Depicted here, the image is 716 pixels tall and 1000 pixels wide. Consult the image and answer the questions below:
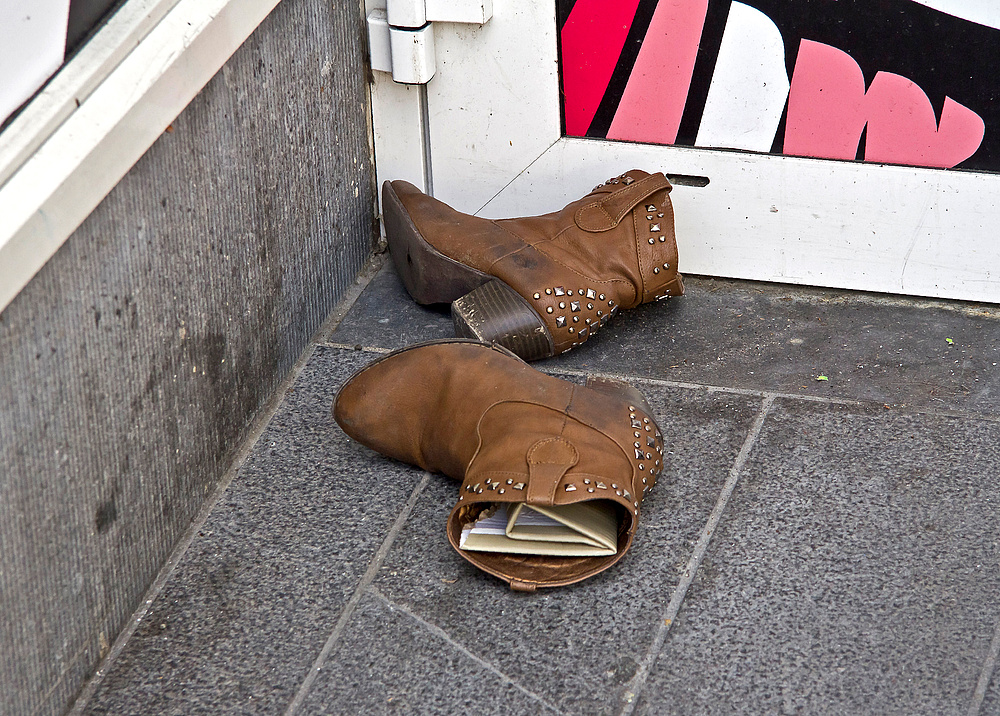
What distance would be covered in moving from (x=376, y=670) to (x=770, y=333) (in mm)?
1235

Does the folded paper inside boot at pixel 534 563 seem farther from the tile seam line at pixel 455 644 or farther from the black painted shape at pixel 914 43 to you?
the black painted shape at pixel 914 43

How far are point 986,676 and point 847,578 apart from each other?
10.3 inches

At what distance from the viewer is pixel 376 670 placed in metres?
1.71

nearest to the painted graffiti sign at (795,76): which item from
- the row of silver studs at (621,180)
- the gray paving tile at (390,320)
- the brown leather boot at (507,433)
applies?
the row of silver studs at (621,180)

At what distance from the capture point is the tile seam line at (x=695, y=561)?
1660mm

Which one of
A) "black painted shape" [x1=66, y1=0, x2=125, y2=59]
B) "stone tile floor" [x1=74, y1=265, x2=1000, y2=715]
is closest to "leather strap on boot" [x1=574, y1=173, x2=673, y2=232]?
"stone tile floor" [x1=74, y1=265, x2=1000, y2=715]

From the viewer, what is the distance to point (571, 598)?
180 cm

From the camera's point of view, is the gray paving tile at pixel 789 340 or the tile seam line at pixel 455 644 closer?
the tile seam line at pixel 455 644

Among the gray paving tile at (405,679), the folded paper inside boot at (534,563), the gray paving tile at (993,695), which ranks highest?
the folded paper inside boot at (534,563)

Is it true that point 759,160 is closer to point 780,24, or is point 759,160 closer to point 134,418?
point 780,24

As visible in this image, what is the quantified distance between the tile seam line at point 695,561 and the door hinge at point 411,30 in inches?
43.1

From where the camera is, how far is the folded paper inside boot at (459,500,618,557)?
180cm

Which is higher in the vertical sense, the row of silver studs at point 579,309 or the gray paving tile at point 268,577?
the row of silver studs at point 579,309

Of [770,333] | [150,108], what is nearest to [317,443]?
[150,108]
